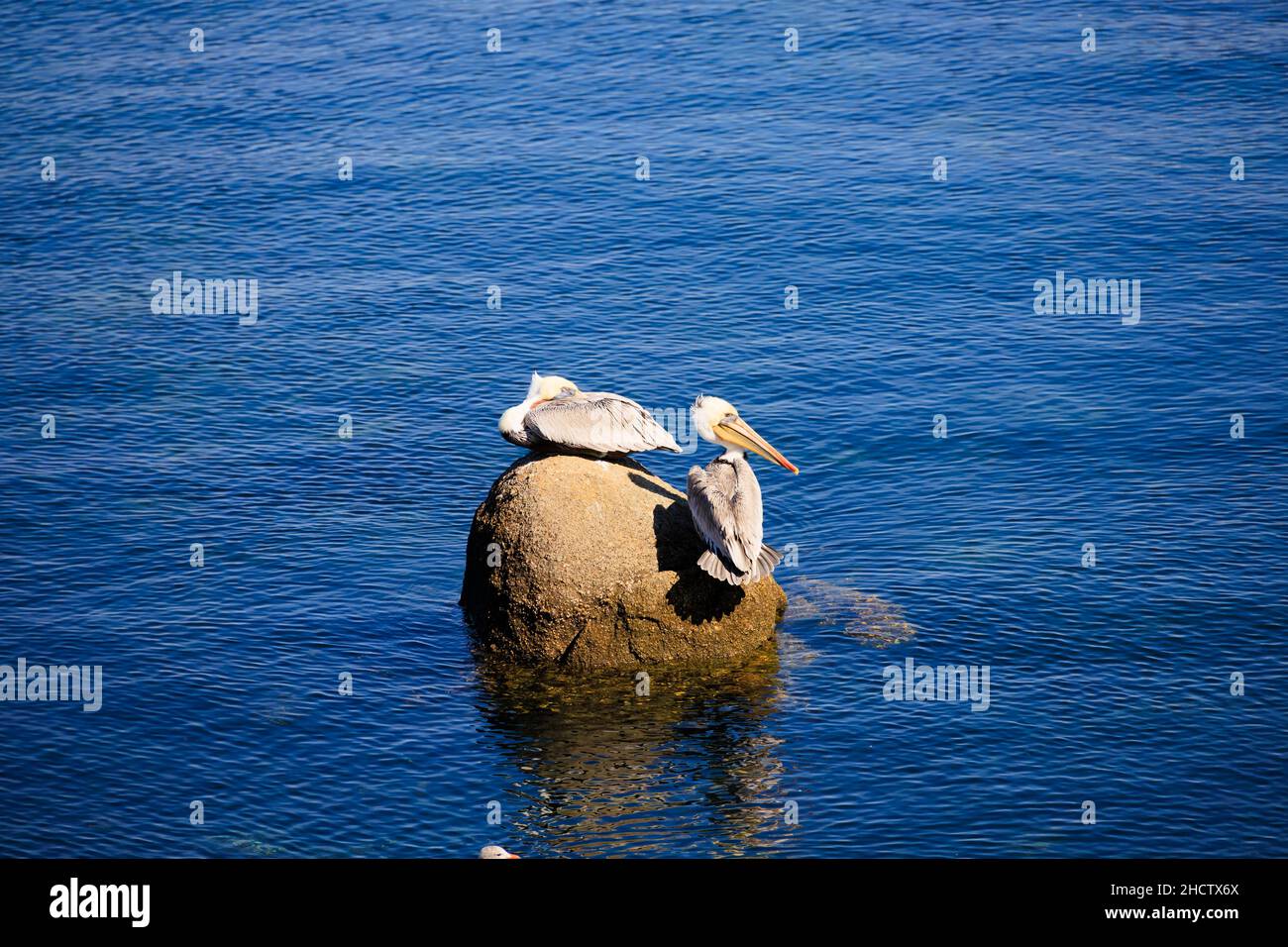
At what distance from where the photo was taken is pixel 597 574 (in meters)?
27.7

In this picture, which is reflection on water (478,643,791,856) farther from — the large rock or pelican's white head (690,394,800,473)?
pelican's white head (690,394,800,473)

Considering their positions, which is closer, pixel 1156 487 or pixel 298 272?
pixel 1156 487

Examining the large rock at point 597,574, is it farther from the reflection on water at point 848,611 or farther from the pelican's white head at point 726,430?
the reflection on water at point 848,611

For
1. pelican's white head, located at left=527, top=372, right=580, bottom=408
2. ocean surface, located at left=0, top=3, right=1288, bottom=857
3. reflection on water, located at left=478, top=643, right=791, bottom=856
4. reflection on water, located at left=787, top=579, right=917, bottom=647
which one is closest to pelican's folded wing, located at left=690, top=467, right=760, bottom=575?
reflection on water, located at left=478, top=643, right=791, bottom=856

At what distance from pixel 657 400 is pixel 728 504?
14.0m

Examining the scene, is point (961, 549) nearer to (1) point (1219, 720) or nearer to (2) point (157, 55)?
(1) point (1219, 720)

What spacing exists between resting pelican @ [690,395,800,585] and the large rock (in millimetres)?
771

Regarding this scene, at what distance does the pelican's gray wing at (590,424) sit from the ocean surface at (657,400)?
404 centimetres

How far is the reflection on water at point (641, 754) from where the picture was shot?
23.9 metres

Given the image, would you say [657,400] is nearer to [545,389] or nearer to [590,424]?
[545,389]

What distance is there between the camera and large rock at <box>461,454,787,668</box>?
2772cm
